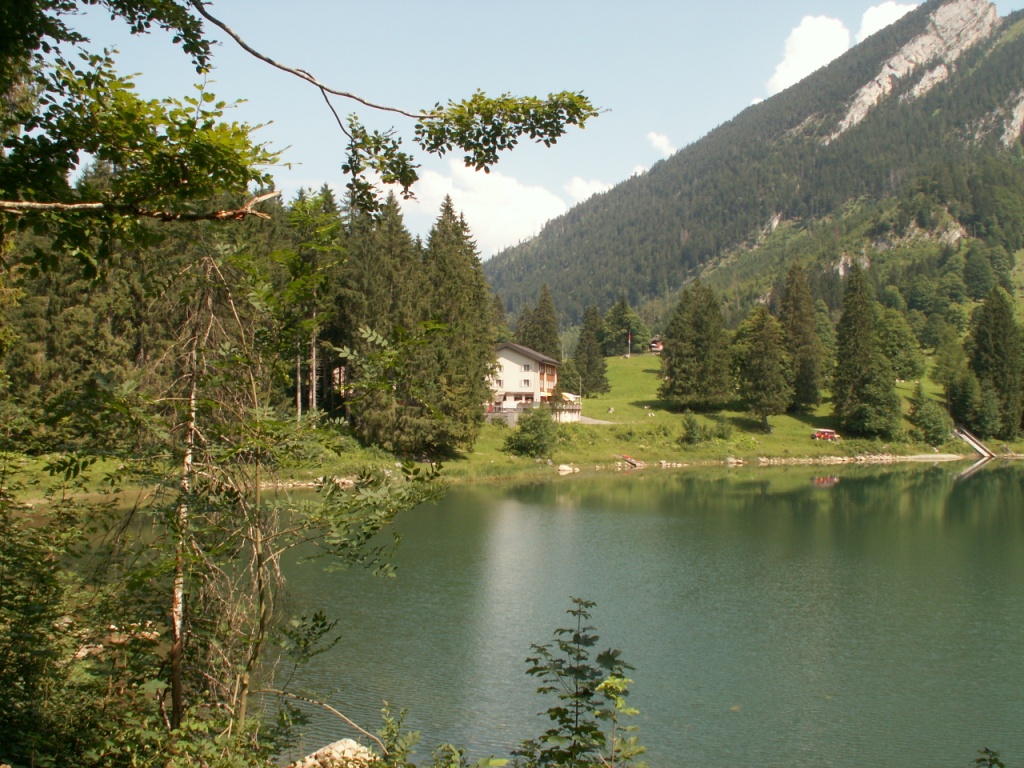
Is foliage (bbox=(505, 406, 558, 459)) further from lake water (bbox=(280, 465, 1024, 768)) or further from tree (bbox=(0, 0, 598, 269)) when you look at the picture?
tree (bbox=(0, 0, 598, 269))

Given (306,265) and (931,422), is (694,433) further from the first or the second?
(306,265)

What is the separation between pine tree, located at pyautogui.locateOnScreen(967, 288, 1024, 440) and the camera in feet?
210

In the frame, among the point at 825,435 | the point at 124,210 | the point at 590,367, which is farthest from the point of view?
the point at 590,367

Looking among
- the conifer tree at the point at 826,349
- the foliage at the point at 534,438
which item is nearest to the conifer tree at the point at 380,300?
the foliage at the point at 534,438

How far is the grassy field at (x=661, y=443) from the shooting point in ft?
149

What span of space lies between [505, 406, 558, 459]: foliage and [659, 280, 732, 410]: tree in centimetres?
1908

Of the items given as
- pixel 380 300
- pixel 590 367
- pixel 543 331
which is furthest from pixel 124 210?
pixel 543 331

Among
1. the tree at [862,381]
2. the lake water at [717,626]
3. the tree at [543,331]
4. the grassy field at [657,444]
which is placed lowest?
the lake water at [717,626]

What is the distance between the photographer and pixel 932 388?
73.4 m

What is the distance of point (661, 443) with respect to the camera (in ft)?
180

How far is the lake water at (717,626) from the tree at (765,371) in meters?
26.1

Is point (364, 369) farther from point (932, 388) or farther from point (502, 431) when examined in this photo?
point (932, 388)

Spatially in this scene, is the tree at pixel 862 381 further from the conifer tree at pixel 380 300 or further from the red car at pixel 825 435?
the conifer tree at pixel 380 300

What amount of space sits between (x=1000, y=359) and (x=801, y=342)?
51.2ft
